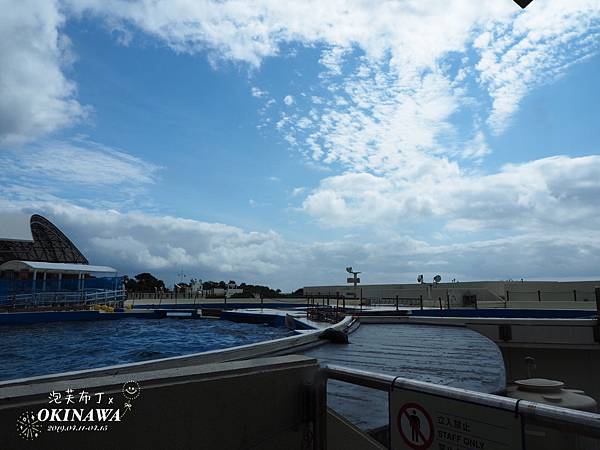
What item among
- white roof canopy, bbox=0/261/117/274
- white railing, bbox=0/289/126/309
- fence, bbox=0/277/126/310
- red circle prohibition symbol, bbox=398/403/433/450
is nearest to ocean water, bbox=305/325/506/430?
red circle prohibition symbol, bbox=398/403/433/450

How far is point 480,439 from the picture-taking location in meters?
1.77

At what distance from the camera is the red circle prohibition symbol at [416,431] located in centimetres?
198

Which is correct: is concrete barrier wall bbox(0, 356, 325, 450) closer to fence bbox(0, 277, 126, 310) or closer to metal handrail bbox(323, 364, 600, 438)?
metal handrail bbox(323, 364, 600, 438)

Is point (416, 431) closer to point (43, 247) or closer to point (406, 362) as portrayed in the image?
point (406, 362)

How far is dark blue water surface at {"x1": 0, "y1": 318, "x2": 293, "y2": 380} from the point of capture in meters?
11.2

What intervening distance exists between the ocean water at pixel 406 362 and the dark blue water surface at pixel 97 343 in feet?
19.1

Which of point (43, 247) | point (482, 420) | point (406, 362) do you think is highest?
point (43, 247)

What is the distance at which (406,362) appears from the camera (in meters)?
6.60

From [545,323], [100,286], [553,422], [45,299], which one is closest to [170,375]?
[553,422]

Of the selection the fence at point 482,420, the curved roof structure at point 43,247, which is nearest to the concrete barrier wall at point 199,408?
the fence at point 482,420

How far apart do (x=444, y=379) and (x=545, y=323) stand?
794 cm

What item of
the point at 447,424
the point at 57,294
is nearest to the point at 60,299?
the point at 57,294

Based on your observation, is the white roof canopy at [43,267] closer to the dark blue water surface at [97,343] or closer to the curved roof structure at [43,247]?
the dark blue water surface at [97,343]

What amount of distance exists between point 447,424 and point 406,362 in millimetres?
4985
